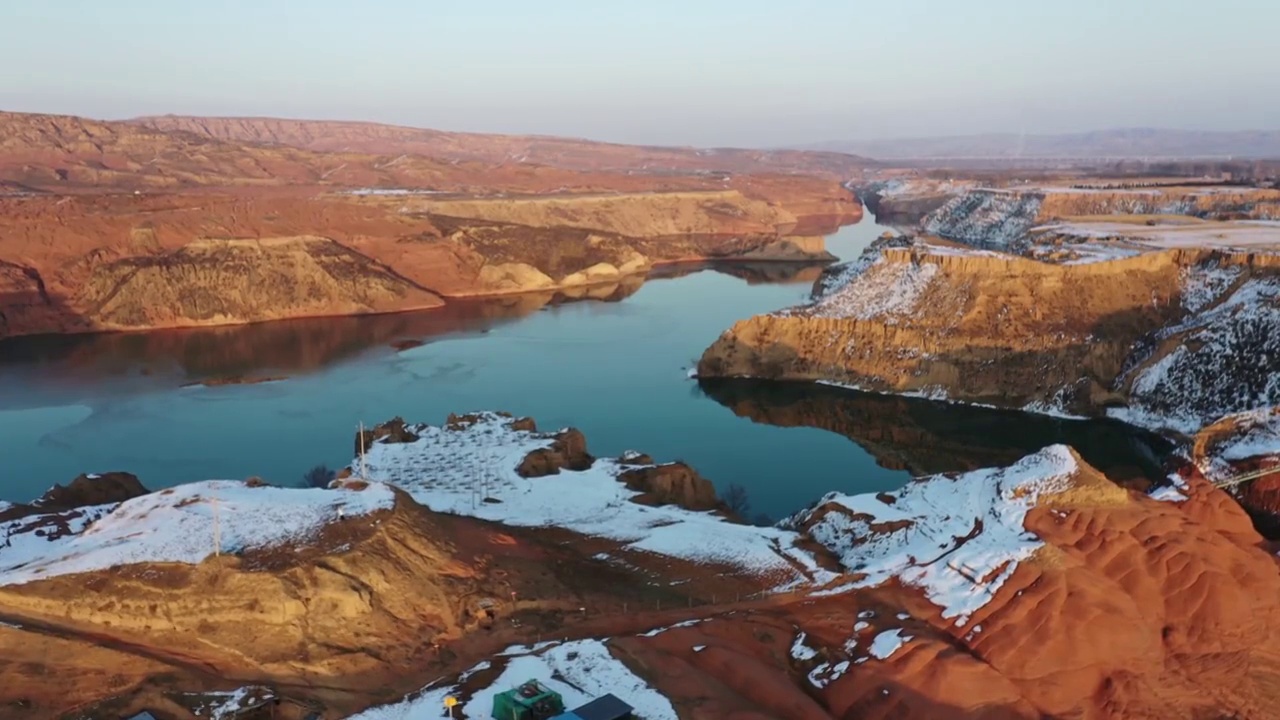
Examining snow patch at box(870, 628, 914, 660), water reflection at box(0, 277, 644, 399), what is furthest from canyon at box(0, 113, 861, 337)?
snow patch at box(870, 628, 914, 660)

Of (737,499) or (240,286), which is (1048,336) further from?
(240,286)

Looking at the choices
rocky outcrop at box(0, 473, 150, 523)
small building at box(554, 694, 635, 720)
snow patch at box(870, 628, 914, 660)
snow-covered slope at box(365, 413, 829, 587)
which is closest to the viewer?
small building at box(554, 694, 635, 720)

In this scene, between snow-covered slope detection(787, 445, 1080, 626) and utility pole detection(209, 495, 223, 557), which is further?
snow-covered slope detection(787, 445, 1080, 626)

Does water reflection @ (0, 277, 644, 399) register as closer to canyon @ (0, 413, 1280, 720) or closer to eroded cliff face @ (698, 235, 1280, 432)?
eroded cliff face @ (698, 235, 1280, 432)

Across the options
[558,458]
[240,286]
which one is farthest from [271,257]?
[558,458]

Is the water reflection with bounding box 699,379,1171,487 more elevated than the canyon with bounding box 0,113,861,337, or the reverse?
the canyon with bounding box 0,113,861,337

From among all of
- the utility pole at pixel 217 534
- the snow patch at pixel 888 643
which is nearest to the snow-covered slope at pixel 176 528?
the utility pole at pixel 217 534

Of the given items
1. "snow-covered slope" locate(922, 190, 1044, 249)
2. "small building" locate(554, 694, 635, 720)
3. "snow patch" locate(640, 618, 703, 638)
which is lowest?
"snow patch" locate(640, 618, 703, 638)

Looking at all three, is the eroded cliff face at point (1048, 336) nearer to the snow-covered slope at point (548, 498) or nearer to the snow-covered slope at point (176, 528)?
the snow-covered slope at point (548, 498)
